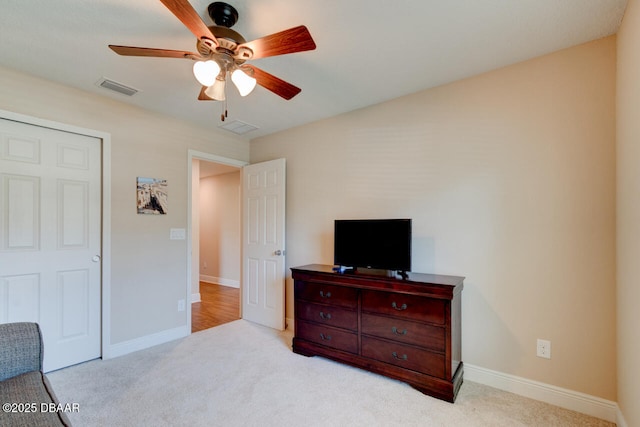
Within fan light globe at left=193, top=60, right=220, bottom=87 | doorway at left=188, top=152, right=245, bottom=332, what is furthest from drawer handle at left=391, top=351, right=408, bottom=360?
doorway at left=188, top=152, right=245, bottom=332

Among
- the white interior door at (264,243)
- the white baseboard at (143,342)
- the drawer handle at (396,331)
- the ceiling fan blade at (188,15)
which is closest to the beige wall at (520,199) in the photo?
the drawer handle at (396,331)

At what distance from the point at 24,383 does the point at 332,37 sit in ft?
7.94

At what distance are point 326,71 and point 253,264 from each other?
2.52 m

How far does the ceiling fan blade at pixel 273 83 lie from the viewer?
1.86m

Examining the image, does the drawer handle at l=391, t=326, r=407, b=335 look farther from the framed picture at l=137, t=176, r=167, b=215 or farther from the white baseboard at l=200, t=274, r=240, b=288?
the white baseboard at l=200, t=274, r=240, b=288

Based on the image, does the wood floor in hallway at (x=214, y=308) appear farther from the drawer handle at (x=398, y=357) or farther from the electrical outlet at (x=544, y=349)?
the electrical outlet at (x=544, y=349)

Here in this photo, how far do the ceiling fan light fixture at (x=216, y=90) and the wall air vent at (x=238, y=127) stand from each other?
5.04ft

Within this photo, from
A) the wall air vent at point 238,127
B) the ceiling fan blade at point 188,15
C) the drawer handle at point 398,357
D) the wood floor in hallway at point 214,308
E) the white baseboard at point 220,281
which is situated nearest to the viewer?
the ceiling fan blade at point 188,15

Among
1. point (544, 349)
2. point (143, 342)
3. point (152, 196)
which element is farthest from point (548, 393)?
point (152, 196)

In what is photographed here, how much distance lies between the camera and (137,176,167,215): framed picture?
3.08 m

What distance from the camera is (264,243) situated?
3793mm

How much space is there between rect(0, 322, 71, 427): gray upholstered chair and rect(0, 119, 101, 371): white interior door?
133 centimetres

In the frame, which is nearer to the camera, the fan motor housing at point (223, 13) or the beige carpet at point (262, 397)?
the fan motor housing at point (223, 13)

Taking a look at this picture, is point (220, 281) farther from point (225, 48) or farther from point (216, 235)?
point (225, 48)
